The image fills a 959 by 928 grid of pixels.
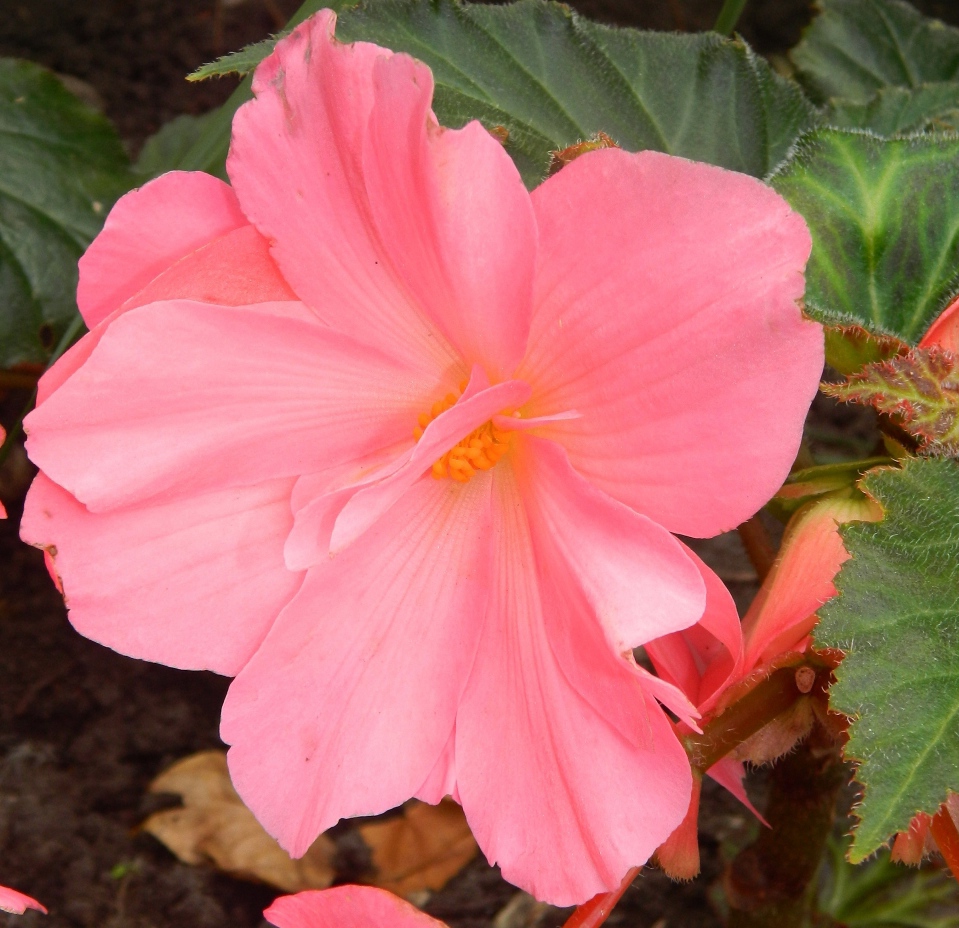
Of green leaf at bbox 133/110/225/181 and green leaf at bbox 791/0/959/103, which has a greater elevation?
green leaf at bbox 791/0/959/103

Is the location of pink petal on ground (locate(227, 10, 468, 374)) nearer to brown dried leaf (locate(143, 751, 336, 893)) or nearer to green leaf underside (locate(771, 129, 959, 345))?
green leaf underside (locate(771, 129, 959, 345))

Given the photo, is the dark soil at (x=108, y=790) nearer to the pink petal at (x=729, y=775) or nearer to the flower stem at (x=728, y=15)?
the pink petal at (x=729, y=775)

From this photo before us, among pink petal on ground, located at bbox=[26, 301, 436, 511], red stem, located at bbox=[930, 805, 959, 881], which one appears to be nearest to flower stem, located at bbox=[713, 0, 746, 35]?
pink petal on ground, located at bbox=[26, 301, 436, 511]

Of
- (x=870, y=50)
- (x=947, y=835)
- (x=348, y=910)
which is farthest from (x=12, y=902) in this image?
(x=870, y=50)

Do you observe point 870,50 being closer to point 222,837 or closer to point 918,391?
point 918,391

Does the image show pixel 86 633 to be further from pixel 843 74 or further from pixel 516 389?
pixel 843 74

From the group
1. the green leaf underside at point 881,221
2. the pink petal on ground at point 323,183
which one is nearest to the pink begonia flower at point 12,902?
the pink petal on ground at point 323,183
